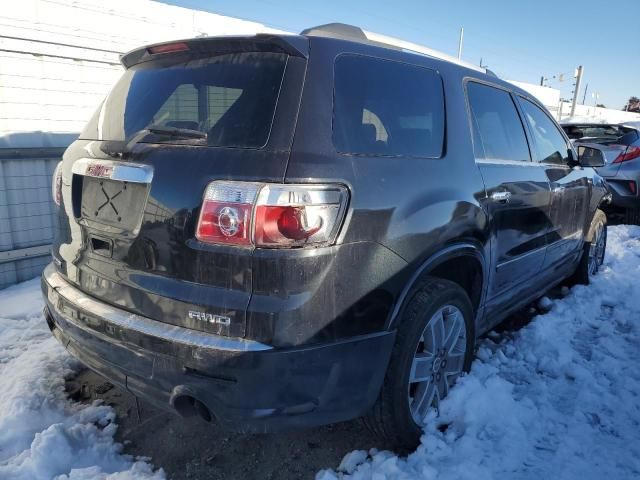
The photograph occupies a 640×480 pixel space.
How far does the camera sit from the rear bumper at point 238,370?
176 centimetres

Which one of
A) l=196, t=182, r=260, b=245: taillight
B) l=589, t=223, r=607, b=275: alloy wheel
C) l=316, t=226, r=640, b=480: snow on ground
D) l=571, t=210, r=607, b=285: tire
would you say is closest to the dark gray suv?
l=196, t=182, r=260, b=245: taillight

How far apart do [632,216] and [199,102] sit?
7909mm

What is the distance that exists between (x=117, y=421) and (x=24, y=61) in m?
3.88

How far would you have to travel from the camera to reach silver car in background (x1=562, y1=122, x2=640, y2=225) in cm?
727

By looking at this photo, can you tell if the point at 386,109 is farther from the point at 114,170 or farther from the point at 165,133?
the point at 114,170

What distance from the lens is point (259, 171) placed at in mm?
1758

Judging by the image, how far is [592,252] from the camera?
512 centimetres

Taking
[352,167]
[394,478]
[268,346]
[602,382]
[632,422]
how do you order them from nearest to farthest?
[268,346]
[352,167]
[394,478]
[632,422]
[602,382]

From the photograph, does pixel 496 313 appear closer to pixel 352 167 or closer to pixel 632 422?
pixel 632 422

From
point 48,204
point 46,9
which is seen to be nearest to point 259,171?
point 48,204

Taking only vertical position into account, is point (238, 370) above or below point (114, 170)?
below

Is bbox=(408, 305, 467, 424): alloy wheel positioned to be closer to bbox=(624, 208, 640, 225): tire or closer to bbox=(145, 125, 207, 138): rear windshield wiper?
bbox=(145, 125, 207, 138): rear windshield wiper

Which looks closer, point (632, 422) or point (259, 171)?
point (259, 171)

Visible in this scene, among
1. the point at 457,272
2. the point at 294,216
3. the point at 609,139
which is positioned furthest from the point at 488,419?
the point at 609,139
